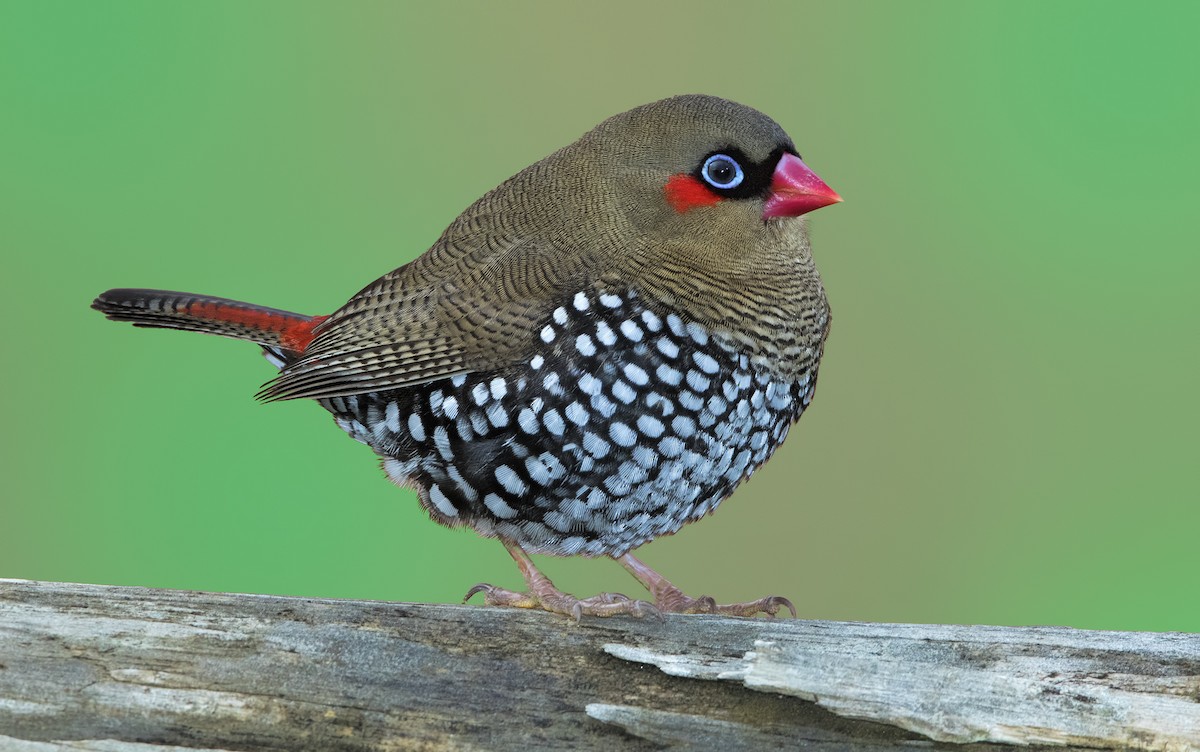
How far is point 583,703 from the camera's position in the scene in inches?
113

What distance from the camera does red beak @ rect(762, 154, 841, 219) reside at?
353cm

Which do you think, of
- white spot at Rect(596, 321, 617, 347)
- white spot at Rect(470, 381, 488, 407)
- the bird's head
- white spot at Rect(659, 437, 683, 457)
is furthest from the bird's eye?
white spot at Rect(470, 381, 488, 407)

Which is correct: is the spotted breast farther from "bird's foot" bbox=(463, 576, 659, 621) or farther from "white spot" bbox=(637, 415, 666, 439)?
"bird's foot" bbox=(463, 576, 659, 621)

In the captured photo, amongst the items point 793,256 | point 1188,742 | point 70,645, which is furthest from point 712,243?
point 70,645

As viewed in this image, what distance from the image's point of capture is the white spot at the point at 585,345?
3414mm

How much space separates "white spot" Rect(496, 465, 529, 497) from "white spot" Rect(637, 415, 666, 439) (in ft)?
1.22

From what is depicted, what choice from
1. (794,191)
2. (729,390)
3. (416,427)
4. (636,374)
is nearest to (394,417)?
(416,427)

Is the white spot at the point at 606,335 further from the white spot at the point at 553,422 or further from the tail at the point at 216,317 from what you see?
the tail at the point at 216,317

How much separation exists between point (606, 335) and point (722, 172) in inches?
23.9

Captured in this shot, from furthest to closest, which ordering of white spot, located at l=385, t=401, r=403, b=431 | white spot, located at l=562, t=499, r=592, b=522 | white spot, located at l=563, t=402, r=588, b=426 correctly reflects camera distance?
white spot, located at l=385, t=401, r=403, b=431 → white spot, located at l=562, t=499, r=592, b=522 → white spot, located at l=563, t=402, r=588, b=426

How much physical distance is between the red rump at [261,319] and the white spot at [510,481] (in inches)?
36.5

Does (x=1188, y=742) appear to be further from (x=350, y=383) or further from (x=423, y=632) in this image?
(x=350, y=383)

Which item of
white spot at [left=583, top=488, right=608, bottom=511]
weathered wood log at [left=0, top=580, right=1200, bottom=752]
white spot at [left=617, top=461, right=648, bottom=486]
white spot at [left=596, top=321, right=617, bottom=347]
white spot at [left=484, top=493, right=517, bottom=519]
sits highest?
white spot at [left=596, top=321, right=617, bottom=347]

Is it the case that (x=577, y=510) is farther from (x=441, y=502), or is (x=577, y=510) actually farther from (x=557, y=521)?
(x=441, y=502)
